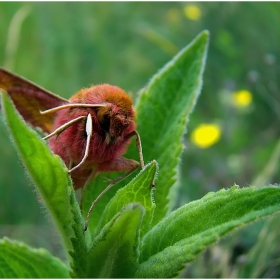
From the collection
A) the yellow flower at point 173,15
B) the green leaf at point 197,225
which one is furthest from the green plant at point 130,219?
the yellow flower at point 173,15

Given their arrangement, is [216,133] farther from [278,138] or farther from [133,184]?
[133,184]

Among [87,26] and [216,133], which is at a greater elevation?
[87,26]

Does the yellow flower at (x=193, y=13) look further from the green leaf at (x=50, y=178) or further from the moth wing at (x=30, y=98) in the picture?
the green leaf at (x=50, y=178)

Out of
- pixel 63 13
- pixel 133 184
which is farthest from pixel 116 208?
pixel 63 13

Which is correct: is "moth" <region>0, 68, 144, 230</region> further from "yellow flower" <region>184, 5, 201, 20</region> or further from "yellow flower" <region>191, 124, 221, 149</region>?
"yellow flower" <region>184, 5, 201, 20</region>

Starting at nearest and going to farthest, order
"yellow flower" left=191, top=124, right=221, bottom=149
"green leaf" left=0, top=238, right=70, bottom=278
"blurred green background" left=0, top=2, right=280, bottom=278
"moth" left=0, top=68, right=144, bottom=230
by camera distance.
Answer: "green leaf" left=0, top=238, right=70, bottom=278, "moth" left=0, top=68, right=144, bottom=230, "blurred green background" left=0, top=2, right=280, bottom=278, "yellow flower" left=191, top=124, right=221, bottom=149

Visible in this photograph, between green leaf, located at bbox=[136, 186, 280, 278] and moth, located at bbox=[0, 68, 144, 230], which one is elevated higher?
moth, located at bbox=[0, 68, 144, 230]

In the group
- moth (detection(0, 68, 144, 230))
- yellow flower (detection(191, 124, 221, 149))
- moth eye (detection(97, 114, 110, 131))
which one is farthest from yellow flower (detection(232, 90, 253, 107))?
moth eye (detection(97, 114, 110, 131))
